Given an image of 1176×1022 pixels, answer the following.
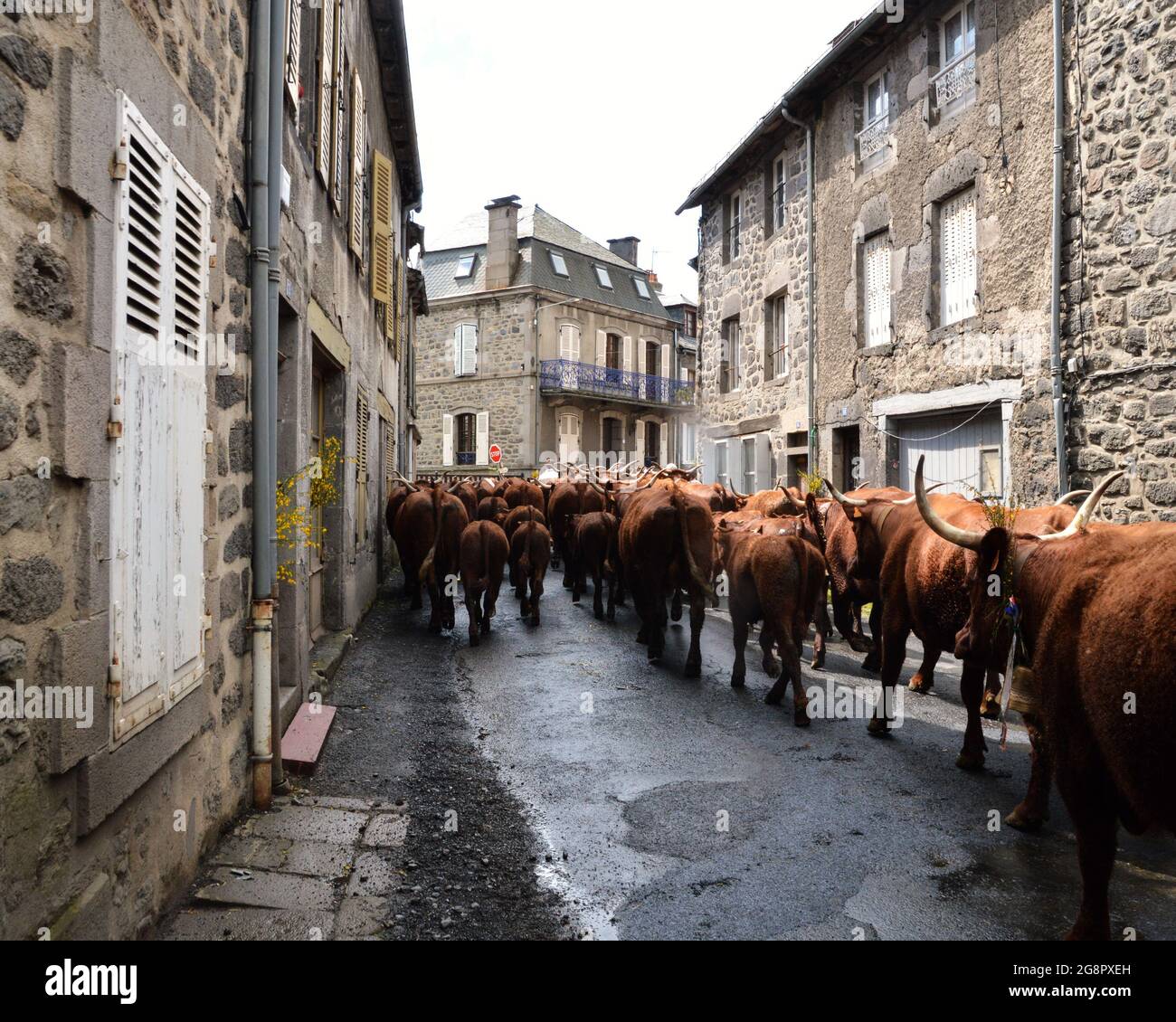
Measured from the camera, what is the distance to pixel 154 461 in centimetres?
288

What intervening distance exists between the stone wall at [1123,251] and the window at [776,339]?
264 inches

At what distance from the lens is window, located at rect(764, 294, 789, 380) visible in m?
15.8

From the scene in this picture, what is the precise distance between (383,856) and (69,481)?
2.19 metres

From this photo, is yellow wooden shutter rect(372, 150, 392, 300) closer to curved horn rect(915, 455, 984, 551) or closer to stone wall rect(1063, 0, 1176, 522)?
stone wall rect(1063, 0, 1176, 522)

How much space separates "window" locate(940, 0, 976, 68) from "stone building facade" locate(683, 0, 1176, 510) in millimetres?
23

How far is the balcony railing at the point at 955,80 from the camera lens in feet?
35.5

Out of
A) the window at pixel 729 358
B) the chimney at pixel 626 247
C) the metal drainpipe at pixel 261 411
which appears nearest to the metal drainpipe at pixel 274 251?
the metal drainpipe at pixel 261 411

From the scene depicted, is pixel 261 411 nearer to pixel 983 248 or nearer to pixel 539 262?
pixel 983 248

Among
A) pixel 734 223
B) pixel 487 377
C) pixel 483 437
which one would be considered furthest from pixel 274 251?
pixel 487 377

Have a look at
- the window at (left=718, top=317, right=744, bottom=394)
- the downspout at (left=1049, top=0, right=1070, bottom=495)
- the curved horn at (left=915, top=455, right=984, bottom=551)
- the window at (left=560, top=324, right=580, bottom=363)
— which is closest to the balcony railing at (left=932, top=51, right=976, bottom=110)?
the downspout at (left=1049, top=0, right=1070, bottom=495)

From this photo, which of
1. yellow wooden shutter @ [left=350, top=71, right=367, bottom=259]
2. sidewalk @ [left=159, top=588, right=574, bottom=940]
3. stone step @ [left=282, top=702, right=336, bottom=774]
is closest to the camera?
sidewalk @ [left=159, top=588, right=574, bottom=940]

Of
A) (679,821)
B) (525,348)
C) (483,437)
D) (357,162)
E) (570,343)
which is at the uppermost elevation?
(570,343)

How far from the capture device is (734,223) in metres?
17.9
